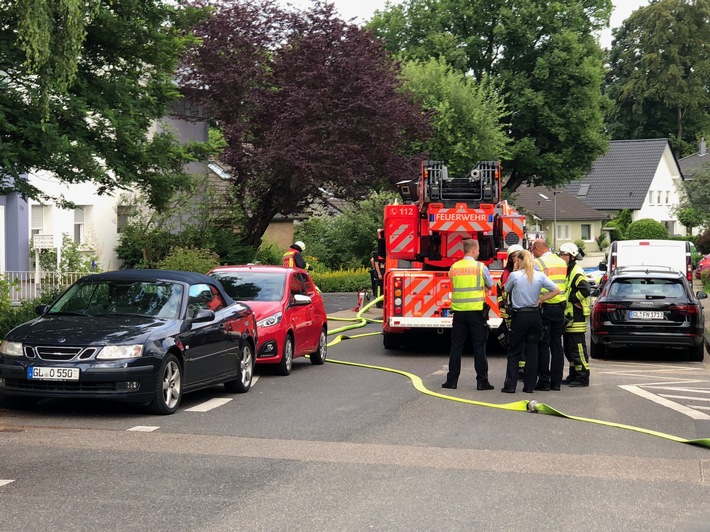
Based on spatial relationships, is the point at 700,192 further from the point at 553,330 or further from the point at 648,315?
the point at 553,330

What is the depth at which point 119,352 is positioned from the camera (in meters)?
10.6

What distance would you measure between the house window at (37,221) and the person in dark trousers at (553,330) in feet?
64.1

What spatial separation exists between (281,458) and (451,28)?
4675cm

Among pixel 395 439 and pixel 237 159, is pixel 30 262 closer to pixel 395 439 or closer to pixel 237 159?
pixel 237 159

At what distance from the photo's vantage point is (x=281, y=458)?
8.77m

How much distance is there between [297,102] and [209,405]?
1780cm

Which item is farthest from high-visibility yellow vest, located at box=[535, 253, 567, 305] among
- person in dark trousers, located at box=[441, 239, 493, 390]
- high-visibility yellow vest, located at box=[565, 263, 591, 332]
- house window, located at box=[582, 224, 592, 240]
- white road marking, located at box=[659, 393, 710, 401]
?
house window, located at box=[582, 224, 592, 240]

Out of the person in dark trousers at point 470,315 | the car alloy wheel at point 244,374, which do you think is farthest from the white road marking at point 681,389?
the car alloy wheel at point 244,374

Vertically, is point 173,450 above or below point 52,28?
below

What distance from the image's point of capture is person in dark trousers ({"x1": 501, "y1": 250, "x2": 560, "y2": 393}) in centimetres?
1327

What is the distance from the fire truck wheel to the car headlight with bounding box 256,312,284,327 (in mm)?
4487

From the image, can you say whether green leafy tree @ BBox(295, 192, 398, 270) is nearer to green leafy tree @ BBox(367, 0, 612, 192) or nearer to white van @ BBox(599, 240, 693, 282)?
white van @ BBox(599, 240, 693, 282)

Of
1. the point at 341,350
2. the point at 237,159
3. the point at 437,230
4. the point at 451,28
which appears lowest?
the point at 341,350

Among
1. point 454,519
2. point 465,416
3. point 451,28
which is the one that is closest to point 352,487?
point 454,519
